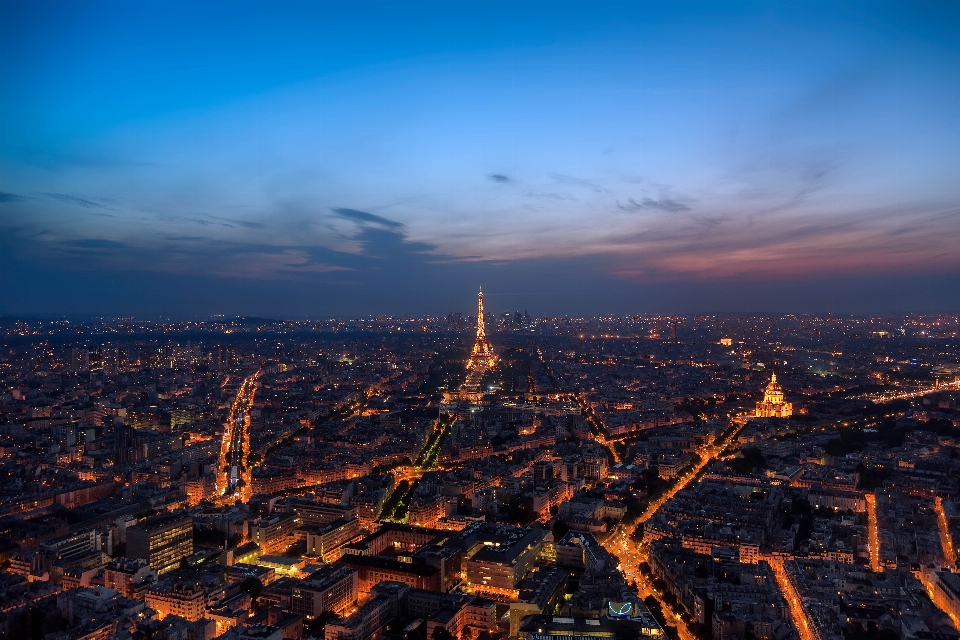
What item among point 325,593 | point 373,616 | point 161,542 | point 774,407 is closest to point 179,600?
point 325,593

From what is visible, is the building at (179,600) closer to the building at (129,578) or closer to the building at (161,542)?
the building at (129,578)

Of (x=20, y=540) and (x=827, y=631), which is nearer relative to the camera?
(x=827, y=631)

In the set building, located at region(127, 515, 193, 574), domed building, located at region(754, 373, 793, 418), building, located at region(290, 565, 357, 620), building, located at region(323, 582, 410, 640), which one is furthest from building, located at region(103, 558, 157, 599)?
domed building, located at region(754, 373, 793, 418)

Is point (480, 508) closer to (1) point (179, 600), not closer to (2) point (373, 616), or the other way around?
(2) point (373, 616)

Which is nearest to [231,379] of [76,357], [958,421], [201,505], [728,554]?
[76,357]

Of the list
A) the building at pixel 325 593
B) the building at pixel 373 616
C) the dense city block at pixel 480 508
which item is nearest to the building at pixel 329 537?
the dense city block at pixel 480 508

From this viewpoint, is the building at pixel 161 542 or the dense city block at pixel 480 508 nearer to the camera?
the dense city block at pixel 480 508

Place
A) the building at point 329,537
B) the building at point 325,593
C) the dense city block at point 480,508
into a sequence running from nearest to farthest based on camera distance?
the dense city block at point 480,508 → the building at point 325,593 → the building at point 329,537

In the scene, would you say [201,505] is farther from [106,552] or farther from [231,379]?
[231,379]
